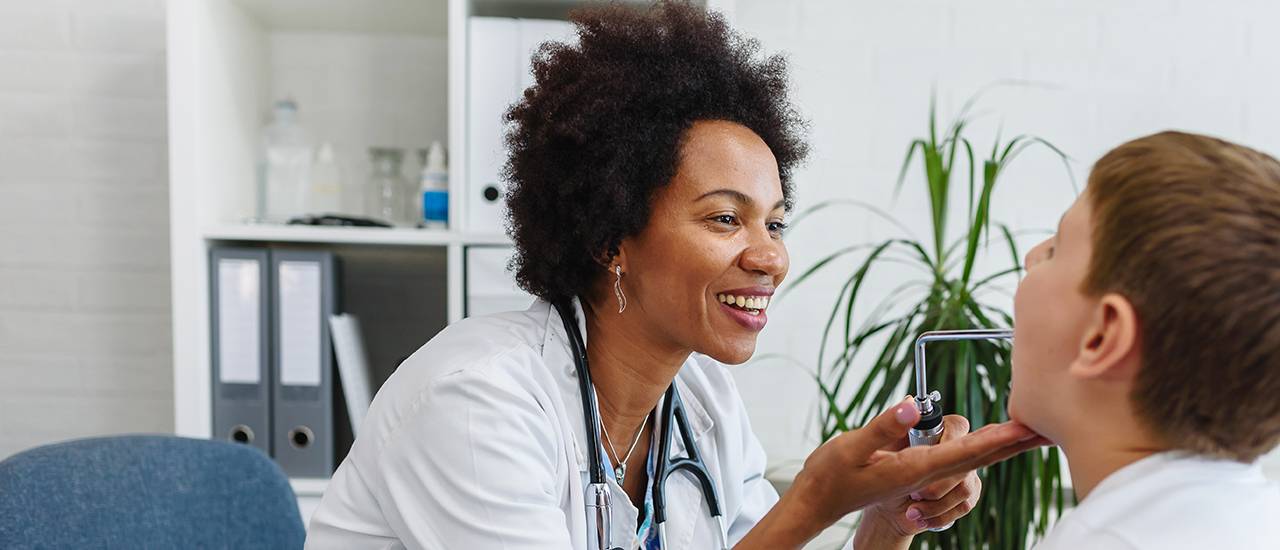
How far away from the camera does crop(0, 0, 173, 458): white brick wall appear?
206 cm

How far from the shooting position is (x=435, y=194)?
1766mm

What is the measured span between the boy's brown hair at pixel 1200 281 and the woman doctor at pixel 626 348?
0.23 metres

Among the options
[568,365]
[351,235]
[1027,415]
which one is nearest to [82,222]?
[351,235]

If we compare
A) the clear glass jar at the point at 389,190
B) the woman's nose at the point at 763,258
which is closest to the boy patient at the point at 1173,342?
the woman's nose at the point at 763,258

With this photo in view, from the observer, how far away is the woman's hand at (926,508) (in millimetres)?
965

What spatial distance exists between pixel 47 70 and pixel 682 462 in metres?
1.70

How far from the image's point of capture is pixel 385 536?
3.43 ft

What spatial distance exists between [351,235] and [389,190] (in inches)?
13.1

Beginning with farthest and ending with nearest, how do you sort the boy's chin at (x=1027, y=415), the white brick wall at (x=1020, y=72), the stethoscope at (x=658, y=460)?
the white brick wall at (x=1020, y=72) → the stethoscope at (x=658, y=460) → the boy's chin at (x=1027, y=415)

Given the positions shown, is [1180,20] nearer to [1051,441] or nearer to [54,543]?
[1051,441]

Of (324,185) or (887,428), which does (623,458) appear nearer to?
(887,428)

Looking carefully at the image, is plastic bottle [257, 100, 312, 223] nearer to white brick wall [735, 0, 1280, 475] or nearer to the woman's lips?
white brick wall [735, 0, 1280, 475]

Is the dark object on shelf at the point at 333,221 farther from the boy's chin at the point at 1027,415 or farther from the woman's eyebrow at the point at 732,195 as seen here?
the boy's chin at the point at 1027,415

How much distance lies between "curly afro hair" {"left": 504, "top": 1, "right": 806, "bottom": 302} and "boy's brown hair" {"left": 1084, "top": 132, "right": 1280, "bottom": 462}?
564mm
